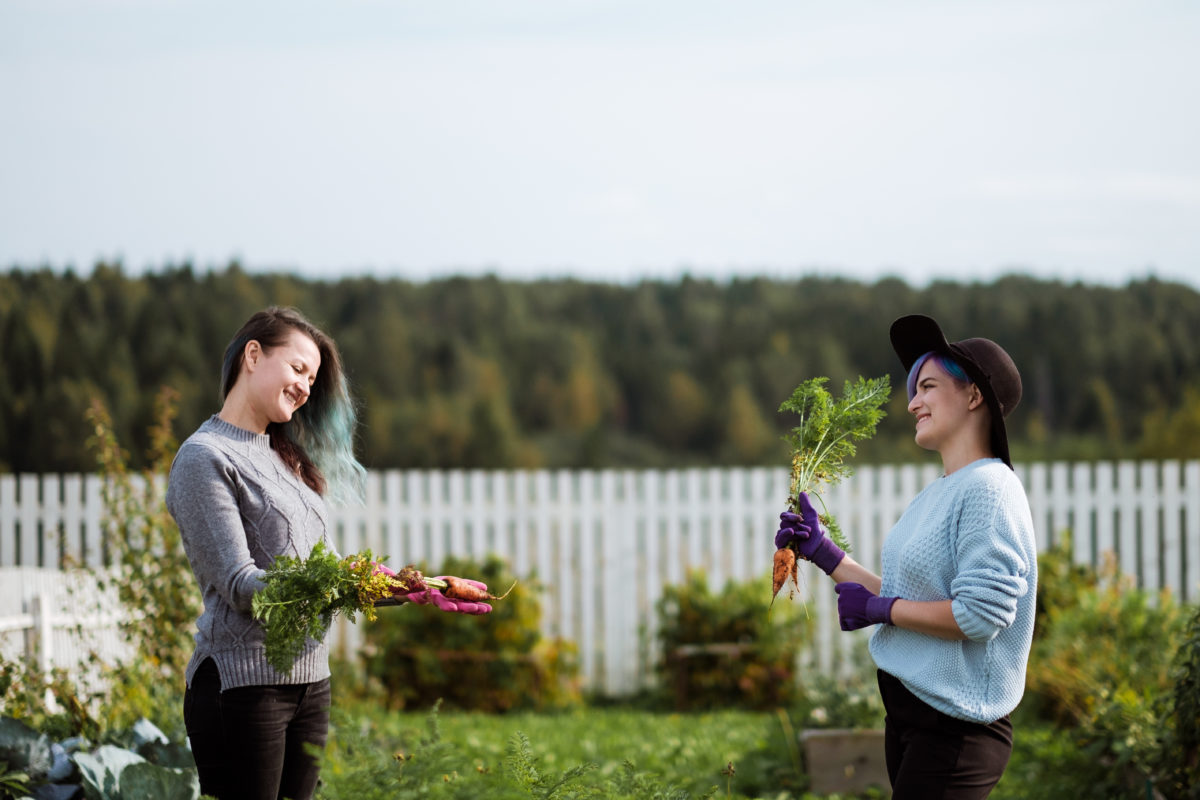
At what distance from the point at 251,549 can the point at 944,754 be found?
60.4 inches

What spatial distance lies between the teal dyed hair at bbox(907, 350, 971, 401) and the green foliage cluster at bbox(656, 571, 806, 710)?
14.8 ft

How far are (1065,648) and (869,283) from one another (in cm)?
1544

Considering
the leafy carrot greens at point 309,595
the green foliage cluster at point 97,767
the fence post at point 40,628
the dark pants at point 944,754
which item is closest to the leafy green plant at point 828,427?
the dark pants at point 944,754

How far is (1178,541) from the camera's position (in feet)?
25.2

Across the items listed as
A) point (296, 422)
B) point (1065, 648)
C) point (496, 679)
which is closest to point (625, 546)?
point (496, 679)

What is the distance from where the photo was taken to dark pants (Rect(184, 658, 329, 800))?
224 cm

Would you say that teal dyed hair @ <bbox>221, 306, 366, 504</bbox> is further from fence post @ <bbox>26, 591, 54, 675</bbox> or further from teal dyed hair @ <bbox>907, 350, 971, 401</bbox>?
fence post @ <bbox>26, 591, 54, 675</bbox>

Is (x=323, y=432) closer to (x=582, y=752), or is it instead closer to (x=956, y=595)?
(x=956, y=595)

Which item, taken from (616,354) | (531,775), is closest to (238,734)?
(531,775)

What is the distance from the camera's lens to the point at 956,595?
2.10 meters

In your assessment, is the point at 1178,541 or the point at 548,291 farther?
the point at 548,291

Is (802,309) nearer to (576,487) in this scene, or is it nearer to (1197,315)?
(1197,315)

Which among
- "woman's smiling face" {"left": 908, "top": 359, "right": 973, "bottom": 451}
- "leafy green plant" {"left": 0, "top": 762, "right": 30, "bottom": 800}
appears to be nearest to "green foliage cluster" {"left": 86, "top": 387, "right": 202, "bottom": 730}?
"leafy green plant" {"left": 0, "top": 762, "right": 30, "bottom": 800}

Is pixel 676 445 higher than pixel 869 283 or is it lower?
lower
